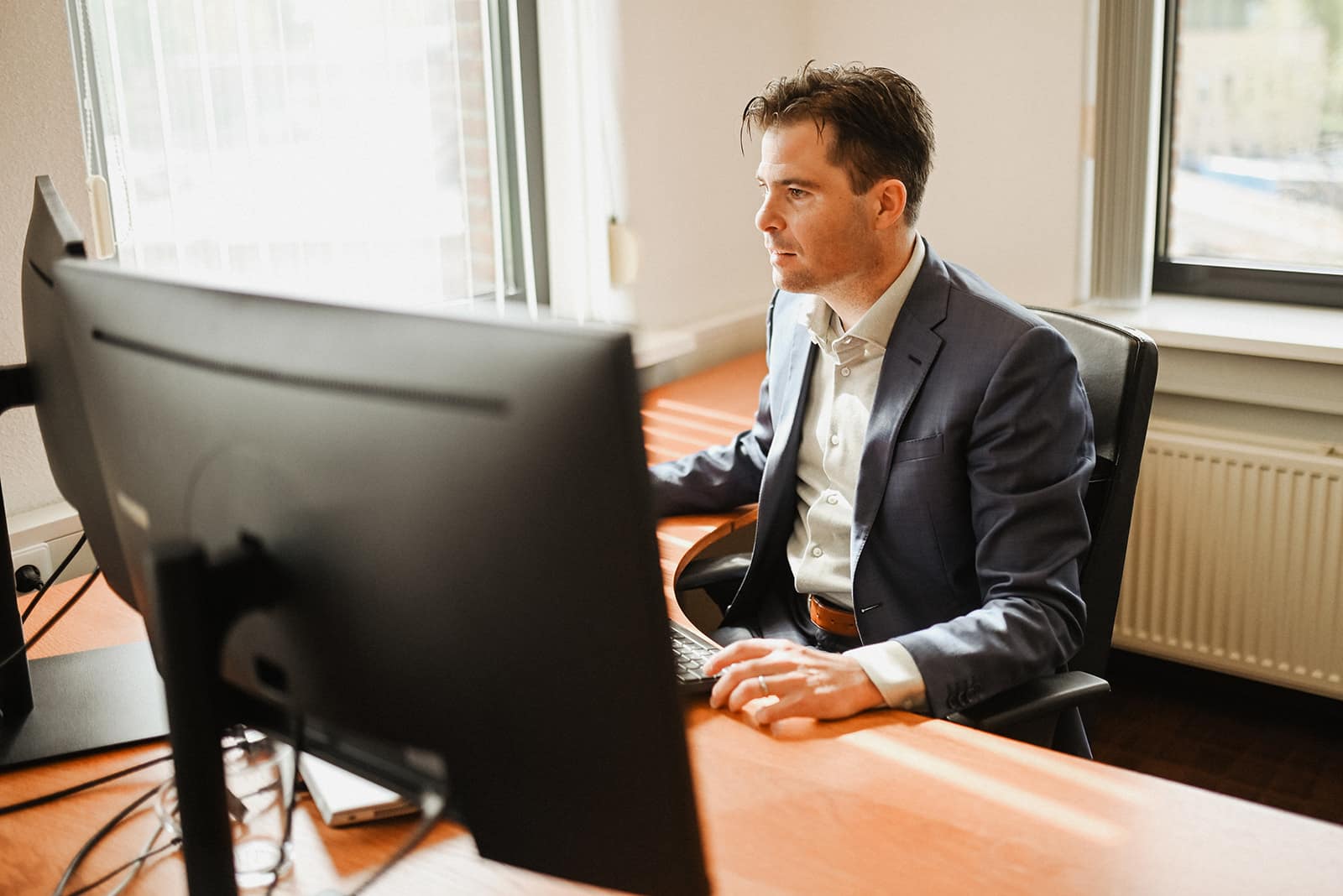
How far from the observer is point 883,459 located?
66.3 inches

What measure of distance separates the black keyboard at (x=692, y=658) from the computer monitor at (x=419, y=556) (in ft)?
1.88

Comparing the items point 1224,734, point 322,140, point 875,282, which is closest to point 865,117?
point 875,282

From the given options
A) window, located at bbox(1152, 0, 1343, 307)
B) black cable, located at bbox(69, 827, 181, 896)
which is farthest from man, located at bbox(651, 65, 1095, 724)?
window, located at bbox(1152, 0, 1343, 307)

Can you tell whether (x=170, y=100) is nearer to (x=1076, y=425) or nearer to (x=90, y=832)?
(x=90, y=832)

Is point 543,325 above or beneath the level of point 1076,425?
above

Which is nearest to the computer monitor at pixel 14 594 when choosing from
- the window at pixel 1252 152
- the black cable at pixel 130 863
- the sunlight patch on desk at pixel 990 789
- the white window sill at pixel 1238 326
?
the black cable at pixel 130 863

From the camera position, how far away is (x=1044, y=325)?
160cm

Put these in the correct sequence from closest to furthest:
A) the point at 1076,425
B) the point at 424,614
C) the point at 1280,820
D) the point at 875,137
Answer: the point at 424,614
the point at 1280,820
the point at 1076,425
the point at 875,137

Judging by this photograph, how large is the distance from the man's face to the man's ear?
11 millimetres

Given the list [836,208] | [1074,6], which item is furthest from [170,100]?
[1074,6]

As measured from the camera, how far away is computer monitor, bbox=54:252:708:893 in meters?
0.67

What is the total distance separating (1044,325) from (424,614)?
3.56 ft

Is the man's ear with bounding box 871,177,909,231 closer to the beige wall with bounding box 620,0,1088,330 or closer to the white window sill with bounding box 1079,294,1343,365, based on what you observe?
the white window sill with bounding box 1079,294,1343,365

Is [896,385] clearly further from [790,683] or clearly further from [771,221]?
[790,683]
